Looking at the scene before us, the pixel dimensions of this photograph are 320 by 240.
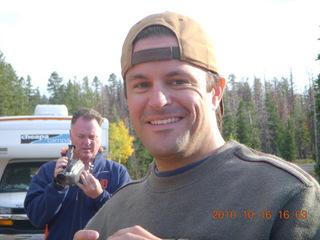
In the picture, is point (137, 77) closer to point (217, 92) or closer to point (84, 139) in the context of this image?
point (217, 92)

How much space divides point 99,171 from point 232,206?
3.73 m

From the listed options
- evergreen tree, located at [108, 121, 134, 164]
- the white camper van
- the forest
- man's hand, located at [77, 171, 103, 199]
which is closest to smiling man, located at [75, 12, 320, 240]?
man's hand, located at [77, 171, 103, 199]

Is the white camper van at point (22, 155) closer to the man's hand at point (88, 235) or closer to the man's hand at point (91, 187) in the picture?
the man's hand at point (91, 187)

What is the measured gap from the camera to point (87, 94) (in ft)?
316

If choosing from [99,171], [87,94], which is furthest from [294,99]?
[99,171]

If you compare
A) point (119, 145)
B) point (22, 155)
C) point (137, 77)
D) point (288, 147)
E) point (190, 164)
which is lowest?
point (288, 147)

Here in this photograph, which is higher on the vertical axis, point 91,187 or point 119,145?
point 91,187

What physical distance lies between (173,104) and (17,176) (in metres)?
8.59

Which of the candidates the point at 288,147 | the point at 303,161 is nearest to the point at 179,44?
the point at 288,147

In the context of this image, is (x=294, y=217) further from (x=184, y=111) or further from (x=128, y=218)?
(x=128, y=218)

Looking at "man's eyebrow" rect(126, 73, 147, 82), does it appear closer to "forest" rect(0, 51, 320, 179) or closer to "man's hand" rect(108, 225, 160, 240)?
"man's hand" rect(108, 225, 160, 240)

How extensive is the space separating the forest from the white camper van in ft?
131

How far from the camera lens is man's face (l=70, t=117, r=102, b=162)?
5.10 metres
